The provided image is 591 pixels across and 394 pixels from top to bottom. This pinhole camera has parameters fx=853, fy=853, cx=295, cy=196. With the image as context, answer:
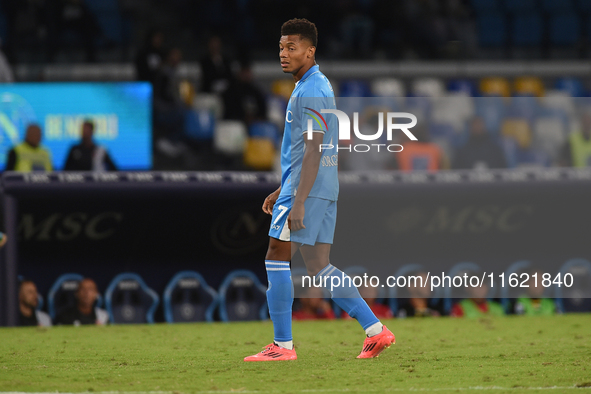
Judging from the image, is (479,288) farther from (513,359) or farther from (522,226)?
(513,359)

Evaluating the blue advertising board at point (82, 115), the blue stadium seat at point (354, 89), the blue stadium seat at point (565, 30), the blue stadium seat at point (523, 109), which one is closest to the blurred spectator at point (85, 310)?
the blue advertising board at point (82, 115)

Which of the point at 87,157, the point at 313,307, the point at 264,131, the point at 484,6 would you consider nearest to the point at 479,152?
the point at 313,307

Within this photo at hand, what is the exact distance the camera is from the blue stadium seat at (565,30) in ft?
47.2

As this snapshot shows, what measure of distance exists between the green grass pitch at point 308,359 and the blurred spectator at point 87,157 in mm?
1983

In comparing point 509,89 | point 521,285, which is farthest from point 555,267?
point 509,89

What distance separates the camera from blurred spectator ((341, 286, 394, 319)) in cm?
721

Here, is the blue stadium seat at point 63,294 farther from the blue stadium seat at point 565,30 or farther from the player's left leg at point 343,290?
the blue stadium seat at point 565,30

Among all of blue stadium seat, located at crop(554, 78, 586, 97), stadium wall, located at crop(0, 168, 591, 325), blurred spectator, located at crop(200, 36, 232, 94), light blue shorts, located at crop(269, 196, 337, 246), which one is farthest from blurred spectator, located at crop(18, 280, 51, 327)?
blue stadium seat, located at crop(554, 78, 586, 97)

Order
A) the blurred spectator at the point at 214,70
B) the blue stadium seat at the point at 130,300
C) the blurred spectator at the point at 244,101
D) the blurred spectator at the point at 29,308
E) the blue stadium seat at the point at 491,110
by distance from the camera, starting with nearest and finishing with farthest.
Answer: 1. the blurred spectator at the point at 29,308
2. the blue stadium seat at the point at 130,300
3. the blue stadium seat at the point at 491,110
4. the blurred spectator at the point at 244,101
5. the blurred spectator at the point at 214,70

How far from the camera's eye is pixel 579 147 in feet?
27.3

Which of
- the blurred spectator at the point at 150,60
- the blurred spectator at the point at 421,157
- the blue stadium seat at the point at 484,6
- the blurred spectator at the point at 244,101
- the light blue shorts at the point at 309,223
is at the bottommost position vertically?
the light blue shorts at the point at 309,223

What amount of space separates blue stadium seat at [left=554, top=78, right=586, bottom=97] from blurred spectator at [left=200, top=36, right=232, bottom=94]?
544 cm

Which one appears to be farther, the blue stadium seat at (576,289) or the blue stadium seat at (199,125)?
the blue stadium seat at (199,125)

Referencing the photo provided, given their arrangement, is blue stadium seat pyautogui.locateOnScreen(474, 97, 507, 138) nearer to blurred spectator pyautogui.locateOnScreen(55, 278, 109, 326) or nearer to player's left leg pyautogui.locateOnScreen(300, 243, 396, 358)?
blurred spectator pyautogui.locateOnScreen(55, 278, 109, 326)
